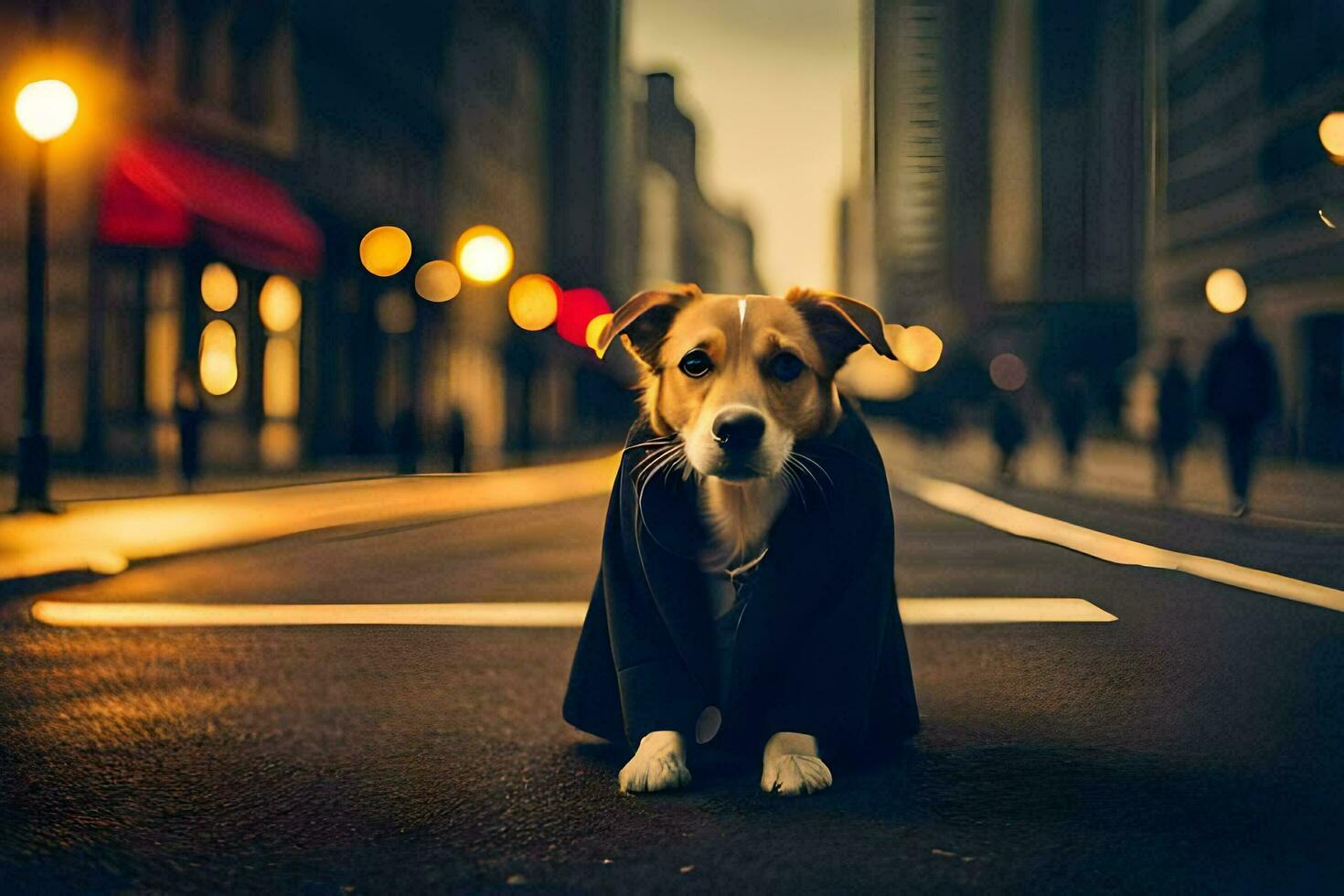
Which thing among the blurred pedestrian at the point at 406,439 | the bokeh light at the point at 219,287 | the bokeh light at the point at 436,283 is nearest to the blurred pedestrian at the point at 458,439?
the blurred pedestrian at the point at 406,439

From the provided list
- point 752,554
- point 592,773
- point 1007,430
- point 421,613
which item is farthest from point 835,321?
point 1007,430

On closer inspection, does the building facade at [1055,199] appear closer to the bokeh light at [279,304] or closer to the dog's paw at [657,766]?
the bokeh light at [279,304]

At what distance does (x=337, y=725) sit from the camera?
4.87 meters

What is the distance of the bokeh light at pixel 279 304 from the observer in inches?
938

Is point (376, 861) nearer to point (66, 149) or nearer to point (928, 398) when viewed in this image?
point (66, 149)

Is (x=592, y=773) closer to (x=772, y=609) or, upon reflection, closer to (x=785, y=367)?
(x=772, y=609)

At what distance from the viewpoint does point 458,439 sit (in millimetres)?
22188

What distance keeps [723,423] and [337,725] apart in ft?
6.46

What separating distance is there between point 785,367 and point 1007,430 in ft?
68.3

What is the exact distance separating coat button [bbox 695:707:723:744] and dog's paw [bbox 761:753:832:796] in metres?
0.25

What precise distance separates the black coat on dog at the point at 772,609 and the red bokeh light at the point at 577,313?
45756mm

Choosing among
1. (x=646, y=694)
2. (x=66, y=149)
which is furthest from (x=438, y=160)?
(x=646, y=694)

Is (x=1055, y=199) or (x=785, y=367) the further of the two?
(x=1055, y=199)

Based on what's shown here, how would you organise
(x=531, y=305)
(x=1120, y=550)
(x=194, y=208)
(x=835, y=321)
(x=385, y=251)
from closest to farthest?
(x=835, y=321) < (x=1120, y=550) < (x=194, y=208) < (x=385, y=251) < (x=531, y=305)
